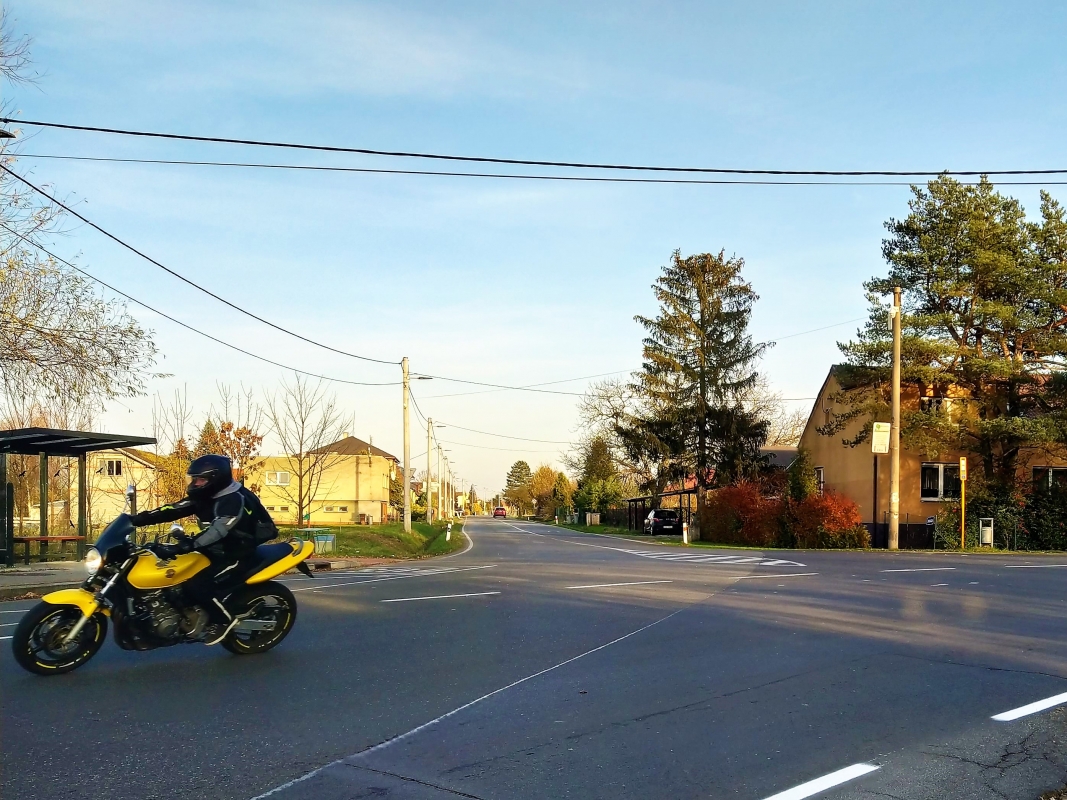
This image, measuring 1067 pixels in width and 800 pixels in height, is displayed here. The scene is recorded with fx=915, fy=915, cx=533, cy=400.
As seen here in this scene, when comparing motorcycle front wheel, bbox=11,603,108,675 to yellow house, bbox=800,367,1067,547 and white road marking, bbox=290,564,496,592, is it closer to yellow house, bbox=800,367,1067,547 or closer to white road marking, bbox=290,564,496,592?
white road marking, bbox=290,564,496,592

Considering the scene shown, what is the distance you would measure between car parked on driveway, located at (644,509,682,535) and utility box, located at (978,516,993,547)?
21.8 meters

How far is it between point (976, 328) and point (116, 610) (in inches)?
1404

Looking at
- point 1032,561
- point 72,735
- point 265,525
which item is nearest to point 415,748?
point 72,735

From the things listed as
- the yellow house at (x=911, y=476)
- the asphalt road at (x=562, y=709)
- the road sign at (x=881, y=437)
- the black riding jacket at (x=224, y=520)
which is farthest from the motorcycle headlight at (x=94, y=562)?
the yellow house at (x=911, y=476)

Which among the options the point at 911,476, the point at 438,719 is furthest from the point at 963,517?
the point at 438,719

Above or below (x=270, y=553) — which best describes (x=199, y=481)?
above

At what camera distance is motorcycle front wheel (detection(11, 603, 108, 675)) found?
751cm

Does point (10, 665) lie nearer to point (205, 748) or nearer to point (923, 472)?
point (205, 748)

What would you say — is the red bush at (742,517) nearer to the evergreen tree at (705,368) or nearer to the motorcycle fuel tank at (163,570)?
the evergreen tree at (705,368)

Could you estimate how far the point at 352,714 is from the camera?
665cm

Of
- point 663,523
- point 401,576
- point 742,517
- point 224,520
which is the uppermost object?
point 224,520

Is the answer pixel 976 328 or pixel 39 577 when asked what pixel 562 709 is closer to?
pixel 39 577

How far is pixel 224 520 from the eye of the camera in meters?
8.23

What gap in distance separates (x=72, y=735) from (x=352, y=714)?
182 cm
